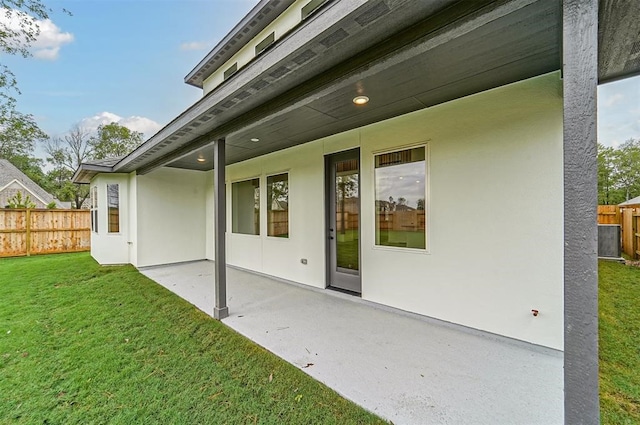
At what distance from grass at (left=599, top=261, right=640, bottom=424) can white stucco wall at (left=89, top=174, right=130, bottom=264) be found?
9391 mm

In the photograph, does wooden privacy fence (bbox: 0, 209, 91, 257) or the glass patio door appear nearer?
the glass patio door

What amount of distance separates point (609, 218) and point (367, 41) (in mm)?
11242

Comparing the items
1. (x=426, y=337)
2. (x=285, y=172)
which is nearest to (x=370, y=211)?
(x=426, y=337)

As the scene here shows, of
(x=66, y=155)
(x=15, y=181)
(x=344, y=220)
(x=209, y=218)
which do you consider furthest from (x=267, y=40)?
(x=66, y=155)

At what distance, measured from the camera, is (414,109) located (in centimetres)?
354

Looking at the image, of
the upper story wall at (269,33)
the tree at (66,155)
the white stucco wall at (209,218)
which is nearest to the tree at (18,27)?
the upper story wall at (269,33)

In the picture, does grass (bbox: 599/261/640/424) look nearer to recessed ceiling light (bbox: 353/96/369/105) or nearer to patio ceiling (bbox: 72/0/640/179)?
patio ceiling (bbox: 72/0/640/179)

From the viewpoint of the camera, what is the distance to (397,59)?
6.61 ft

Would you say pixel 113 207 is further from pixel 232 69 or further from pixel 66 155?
pixel 66 155

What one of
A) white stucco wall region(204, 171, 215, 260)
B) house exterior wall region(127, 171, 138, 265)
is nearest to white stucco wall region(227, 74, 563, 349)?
white stucco wall region(204, 171, 215, 260)

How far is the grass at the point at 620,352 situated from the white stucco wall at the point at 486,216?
1.44 ft

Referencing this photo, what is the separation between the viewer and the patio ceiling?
5.57 feet

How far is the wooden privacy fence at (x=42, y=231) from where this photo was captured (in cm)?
891

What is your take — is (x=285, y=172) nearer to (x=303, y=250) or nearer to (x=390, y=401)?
(x=303, y=250)
